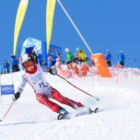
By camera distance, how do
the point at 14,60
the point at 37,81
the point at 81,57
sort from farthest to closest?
the point at 14,60, the point at 81,57, the point at 37,81

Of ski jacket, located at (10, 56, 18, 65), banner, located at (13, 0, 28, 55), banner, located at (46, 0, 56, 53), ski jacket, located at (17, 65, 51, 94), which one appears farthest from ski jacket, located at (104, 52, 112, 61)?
ski jacket, located at (17, 65, 51, 94)

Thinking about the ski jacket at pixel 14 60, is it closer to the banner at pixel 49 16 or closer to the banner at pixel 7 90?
the banner at pixel 49 16

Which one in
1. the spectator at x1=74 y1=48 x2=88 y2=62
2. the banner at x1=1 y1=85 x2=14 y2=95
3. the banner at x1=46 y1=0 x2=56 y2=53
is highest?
the banner at x1=46 y1=0 x2=56 y2=53

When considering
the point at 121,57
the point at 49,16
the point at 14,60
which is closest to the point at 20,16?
the point at 49,16

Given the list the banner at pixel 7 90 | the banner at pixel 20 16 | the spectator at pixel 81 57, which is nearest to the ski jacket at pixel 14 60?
the banner at pixel 20 16

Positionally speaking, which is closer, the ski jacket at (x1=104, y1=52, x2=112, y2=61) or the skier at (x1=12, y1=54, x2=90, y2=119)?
the skier at (x1=12, y1=54, x2=90, y2=119)

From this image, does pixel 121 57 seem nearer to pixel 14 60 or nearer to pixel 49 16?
pixel 49 16

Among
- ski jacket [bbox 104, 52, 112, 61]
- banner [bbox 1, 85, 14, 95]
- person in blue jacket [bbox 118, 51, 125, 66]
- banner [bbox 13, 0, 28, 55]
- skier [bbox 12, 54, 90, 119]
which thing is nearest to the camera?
skier [bbox 12, 54, 90, 119]

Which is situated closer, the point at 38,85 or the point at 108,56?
the point at 38,85

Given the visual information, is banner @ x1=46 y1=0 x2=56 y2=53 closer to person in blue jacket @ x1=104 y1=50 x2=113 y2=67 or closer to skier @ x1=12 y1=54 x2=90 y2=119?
person in blue jacket @ x1=104 y1=50 x2=113 y2=67

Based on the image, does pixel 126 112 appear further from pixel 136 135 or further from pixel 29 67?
pixel 29 67

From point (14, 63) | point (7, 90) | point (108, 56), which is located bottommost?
point (7, 90)

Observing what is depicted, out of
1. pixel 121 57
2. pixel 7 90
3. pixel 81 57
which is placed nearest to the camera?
pixel 7 90

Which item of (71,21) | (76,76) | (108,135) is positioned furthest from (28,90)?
(108,135)
